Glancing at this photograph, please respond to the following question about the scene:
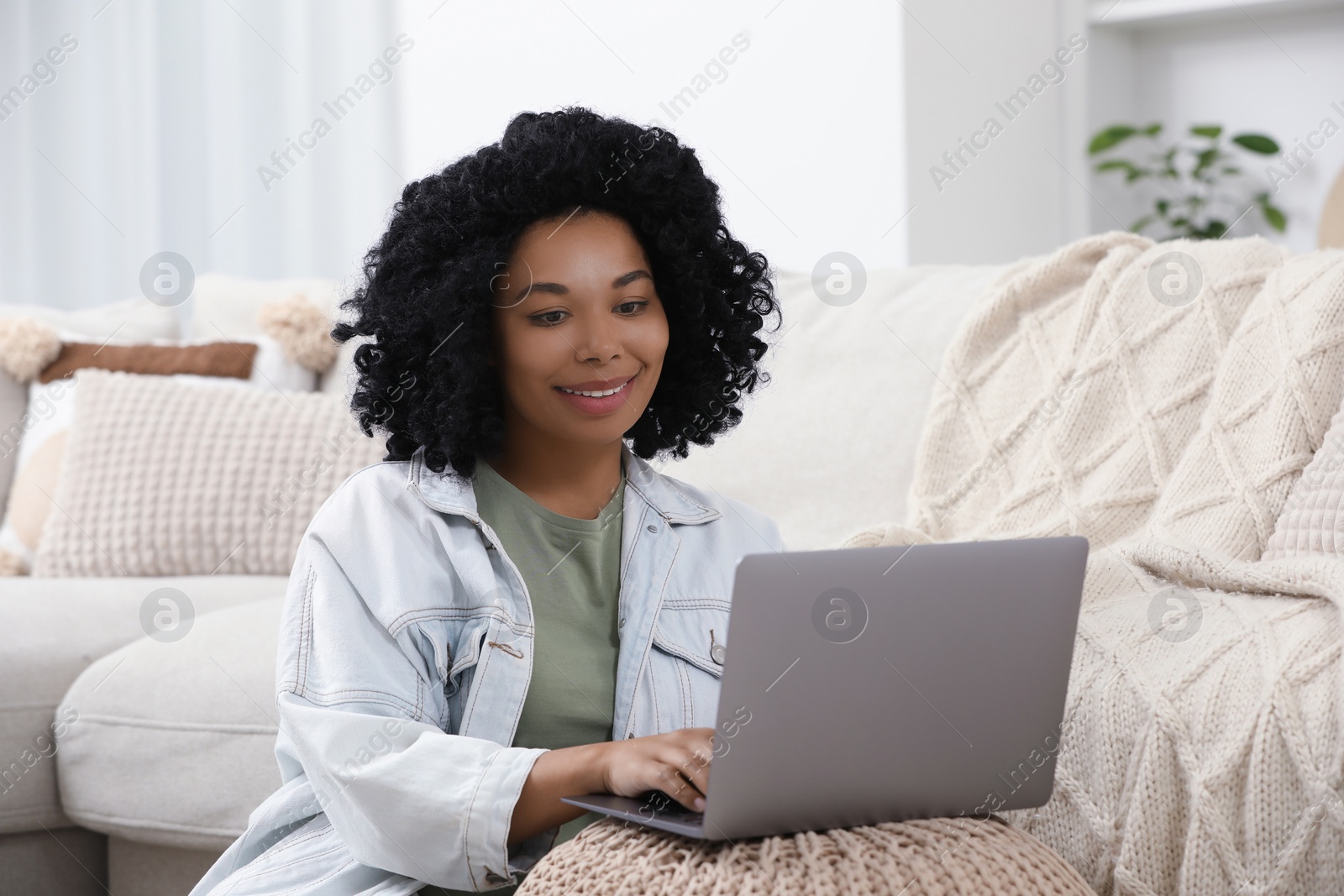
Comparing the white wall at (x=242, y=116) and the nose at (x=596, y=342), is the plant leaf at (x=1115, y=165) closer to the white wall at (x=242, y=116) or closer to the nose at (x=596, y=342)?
the white wall at (x=242, y=116)

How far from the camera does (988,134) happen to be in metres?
2.77

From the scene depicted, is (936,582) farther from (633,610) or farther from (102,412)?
(102,412)

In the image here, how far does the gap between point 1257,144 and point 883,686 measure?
2.48 meters

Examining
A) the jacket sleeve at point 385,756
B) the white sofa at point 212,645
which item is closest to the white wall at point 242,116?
the white sofa at point 212,645

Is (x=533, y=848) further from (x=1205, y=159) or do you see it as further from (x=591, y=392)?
(x=1205, y=159)

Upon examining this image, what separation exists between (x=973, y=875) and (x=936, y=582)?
7.4 inches

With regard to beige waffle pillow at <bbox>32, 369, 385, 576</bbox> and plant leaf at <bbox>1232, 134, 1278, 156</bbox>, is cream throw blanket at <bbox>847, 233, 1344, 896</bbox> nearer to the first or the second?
beige waffle pillow at <bbox>32, 369, 385, 576</bbox>

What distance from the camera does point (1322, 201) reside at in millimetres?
2814

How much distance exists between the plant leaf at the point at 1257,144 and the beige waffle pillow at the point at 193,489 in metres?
2.05

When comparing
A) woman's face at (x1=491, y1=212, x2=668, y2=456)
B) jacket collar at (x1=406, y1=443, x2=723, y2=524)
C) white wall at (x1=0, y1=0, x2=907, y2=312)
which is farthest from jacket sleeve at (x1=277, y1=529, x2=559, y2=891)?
white wall at (x1=0, y1=0, x2=907, y2=312)

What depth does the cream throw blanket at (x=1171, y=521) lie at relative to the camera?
3.25ft

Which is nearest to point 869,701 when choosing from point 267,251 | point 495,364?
point 495,364

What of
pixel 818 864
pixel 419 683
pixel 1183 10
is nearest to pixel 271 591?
pixel 419 683

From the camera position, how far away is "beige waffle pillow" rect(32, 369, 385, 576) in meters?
2.01
